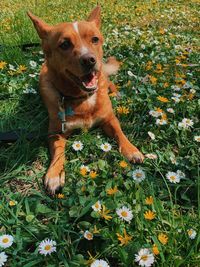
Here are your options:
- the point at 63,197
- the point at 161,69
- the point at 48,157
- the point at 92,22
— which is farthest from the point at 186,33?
the point at 63,197

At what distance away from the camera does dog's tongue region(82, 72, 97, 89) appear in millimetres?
3100

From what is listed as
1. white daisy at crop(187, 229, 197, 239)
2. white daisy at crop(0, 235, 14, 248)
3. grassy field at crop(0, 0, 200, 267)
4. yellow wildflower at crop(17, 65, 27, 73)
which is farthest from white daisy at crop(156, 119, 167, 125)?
yellow wildflower at crop(17, 65, 27, 73)

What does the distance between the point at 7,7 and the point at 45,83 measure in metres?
5.24

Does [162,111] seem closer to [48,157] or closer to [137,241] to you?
[48,157]

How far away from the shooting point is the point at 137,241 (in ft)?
6.70

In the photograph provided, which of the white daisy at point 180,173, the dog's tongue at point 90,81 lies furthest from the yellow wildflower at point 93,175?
the dog's tongue at point 90,81

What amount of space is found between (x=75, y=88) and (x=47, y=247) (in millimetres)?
1640

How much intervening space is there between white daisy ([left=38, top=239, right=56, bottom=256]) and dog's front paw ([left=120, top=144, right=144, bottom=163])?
112 cm

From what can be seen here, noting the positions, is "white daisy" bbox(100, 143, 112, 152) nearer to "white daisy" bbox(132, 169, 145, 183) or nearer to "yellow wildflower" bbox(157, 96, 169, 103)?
"white daisy" bbox(132, 169, 145, 183)

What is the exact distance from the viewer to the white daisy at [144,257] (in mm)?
1910

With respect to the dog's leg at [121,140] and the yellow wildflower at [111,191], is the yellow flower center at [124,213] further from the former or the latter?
the dog's leg at [121,140]

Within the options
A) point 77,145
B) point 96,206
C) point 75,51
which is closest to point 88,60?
point 75,51

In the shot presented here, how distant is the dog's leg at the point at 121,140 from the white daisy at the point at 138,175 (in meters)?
0.38

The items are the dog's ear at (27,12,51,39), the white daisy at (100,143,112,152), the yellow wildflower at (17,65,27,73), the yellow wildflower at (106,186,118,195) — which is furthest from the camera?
the yellow wildflower at (17,65,27,73)
